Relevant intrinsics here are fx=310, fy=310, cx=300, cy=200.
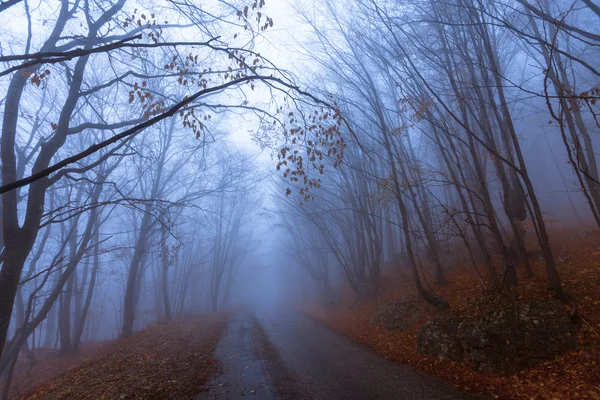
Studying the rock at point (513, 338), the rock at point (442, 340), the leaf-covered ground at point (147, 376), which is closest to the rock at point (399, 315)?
the rock at point (442, 340)

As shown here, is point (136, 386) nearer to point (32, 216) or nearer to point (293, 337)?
point (32, 216)

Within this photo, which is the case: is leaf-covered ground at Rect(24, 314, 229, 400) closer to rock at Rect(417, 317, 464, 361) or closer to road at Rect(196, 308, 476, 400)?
road at Rect(196, 308, 476, 400)

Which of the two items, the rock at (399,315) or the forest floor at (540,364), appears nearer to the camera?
the forest floor at (540,364)

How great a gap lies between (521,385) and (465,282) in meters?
4.77

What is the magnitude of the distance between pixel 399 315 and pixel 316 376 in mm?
4070

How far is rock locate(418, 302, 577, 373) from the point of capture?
16.1ft

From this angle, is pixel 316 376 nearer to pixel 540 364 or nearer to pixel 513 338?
pixel 513 338

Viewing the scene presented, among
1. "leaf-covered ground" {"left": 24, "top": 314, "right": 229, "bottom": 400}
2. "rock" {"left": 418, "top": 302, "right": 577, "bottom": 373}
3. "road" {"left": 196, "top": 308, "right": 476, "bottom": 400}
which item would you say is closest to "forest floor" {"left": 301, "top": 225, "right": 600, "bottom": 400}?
"rock" {"left": 418, "top": 302, "right": 577, "bottom": 373}

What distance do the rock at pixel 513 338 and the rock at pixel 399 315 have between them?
7.78 ft

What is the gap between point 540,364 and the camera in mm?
4785

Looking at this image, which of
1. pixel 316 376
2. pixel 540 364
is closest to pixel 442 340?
pixel 540 364

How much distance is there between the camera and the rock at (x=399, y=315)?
8.43m

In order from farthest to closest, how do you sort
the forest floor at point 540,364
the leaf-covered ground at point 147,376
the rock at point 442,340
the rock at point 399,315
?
the rock at point 399,315, the rock at point 442,340, the leaf-covered ground at point 147,376, the forest floor at point 540,364

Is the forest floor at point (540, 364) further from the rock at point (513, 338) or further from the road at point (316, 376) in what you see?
the road at point (316, 376)
